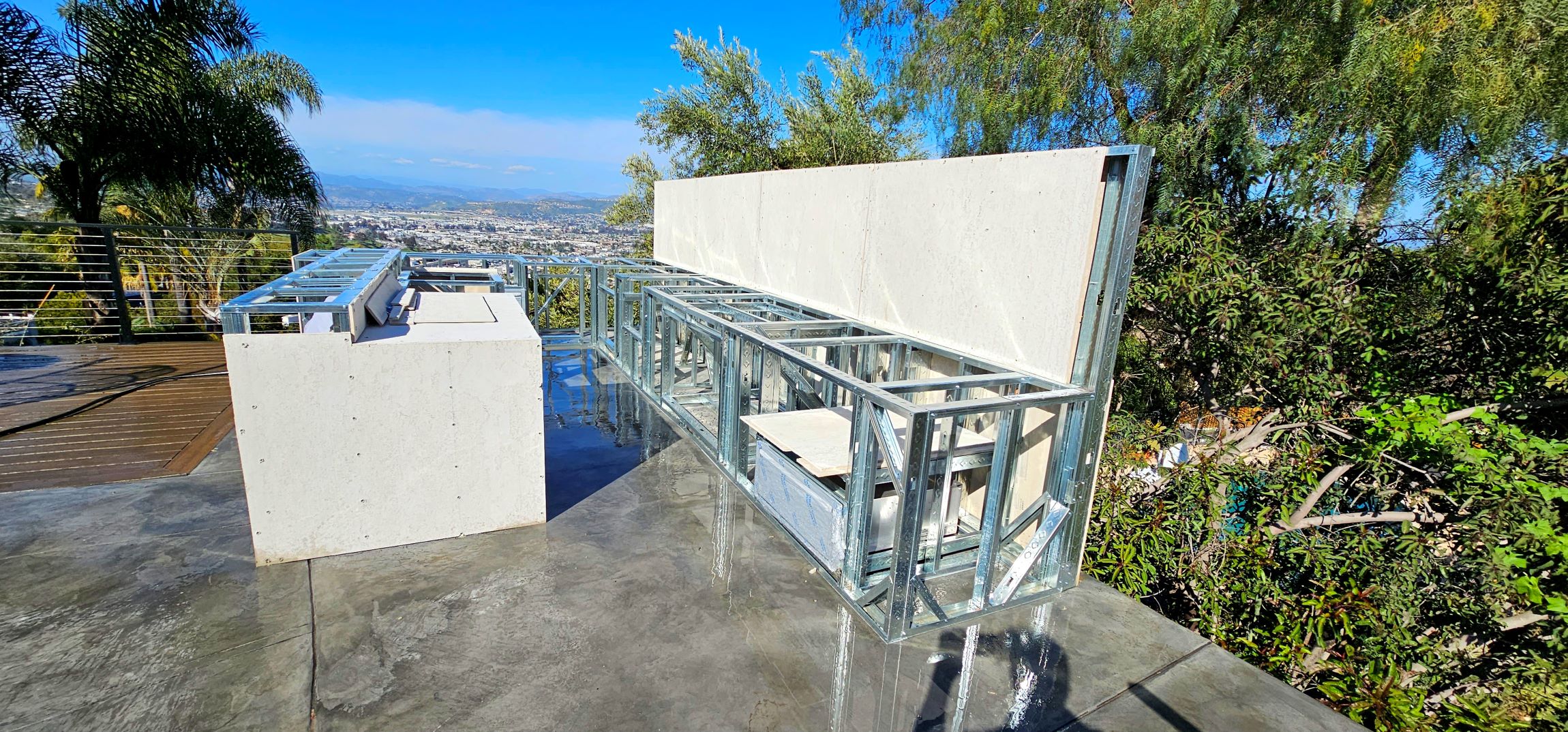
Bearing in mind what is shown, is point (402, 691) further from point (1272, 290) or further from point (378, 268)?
point (1272, 290)

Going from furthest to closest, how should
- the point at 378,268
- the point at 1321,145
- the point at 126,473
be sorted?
the point at 1321,145
the point at 378,268
the point at 126,473

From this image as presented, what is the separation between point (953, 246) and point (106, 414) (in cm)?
688

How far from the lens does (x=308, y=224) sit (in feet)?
34.8

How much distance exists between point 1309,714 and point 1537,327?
9.60 ft

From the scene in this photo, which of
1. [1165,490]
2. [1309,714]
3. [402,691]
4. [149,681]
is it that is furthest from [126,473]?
[1165,490]

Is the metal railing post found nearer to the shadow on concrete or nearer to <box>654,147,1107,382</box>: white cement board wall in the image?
the shadow on concrete

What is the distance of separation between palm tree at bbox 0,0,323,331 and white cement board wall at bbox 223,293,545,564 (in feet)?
23.4

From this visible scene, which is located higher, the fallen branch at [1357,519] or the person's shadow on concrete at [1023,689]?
the fallen branch at [1357,519]

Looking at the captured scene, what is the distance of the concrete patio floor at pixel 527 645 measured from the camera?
2455 mm

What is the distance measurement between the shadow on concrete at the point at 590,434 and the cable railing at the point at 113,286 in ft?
11.6

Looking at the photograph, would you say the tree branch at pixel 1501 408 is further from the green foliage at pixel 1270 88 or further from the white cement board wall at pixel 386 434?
the white cement board wall at pixel 386 434

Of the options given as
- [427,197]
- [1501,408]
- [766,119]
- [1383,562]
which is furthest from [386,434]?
[427,197]

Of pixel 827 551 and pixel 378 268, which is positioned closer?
pixel 827 551

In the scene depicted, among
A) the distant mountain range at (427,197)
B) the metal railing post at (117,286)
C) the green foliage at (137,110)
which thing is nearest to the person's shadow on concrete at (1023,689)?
the metal railing post at (117,286)
